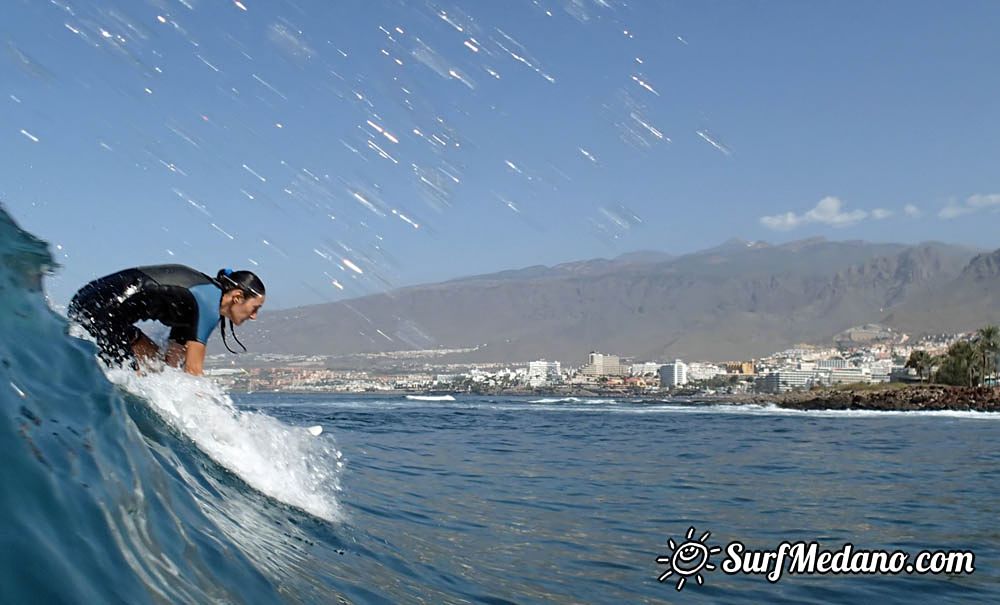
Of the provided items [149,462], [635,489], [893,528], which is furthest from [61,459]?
[635,489]

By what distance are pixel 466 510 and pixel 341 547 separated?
3.09 metres

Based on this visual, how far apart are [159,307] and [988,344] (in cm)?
11171

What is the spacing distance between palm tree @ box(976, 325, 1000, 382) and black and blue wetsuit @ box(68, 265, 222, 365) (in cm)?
10962

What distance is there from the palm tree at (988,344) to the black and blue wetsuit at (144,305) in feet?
360

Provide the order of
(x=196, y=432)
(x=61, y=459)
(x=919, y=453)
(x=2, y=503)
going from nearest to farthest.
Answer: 1. (x=2, y=503)
2. (x=61, y=459)
3. (x=196, y=432)
4. (x=919, y=453)

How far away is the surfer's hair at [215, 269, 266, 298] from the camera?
6.08 metres

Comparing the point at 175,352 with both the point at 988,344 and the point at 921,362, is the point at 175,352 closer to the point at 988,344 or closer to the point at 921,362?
the point at 988,344

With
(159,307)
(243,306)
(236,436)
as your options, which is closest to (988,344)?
(236,436)

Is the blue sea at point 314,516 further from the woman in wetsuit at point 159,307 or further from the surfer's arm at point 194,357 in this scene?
the woman in wetsuit at point 159,307

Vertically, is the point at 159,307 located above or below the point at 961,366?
below

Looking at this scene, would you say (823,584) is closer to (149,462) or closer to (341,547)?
(341,547)

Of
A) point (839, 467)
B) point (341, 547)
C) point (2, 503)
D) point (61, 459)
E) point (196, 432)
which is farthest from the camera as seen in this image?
point (839, 467)

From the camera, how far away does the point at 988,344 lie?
326 ft

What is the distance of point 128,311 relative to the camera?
581cm
